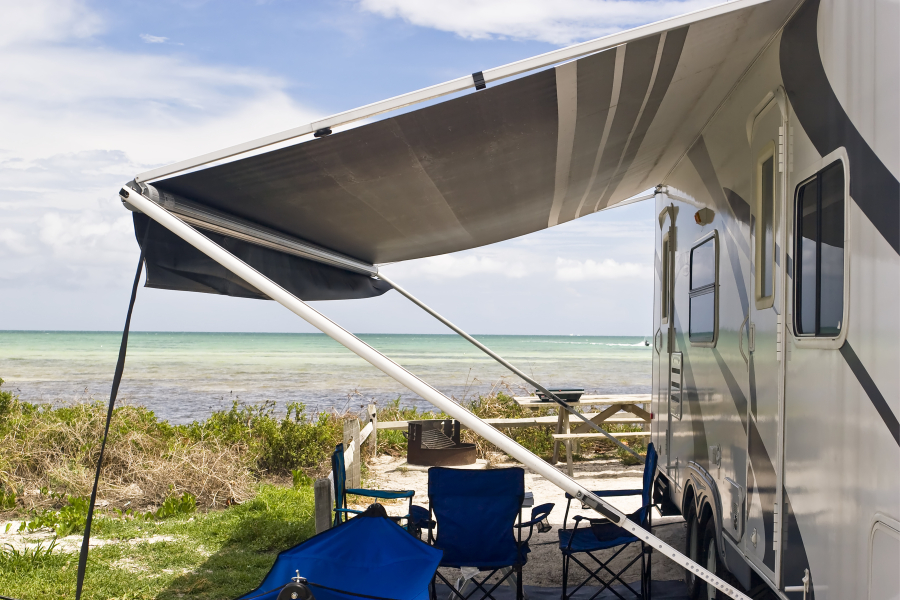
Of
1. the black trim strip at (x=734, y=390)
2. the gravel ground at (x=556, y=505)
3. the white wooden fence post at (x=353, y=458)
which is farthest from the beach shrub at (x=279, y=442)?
the black trim strip at (x=734, y=390)

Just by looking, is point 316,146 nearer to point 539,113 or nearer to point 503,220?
point 539,113

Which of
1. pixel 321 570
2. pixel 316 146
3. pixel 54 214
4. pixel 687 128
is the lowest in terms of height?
pixel 321 570

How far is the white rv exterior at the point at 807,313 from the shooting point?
1633 millimetres

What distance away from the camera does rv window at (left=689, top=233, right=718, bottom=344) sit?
127 inches

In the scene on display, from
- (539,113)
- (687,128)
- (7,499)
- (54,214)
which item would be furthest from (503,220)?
(54,214)

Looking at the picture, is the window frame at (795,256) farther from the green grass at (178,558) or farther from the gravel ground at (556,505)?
the green grass at (178,558)

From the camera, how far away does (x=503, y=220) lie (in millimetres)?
4535

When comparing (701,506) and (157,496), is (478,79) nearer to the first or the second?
(701,506)

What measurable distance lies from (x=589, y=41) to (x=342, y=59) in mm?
5934

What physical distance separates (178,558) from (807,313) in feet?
13.1

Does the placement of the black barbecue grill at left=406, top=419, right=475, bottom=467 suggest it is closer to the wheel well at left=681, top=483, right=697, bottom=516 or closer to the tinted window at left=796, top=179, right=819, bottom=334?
the wheel well at left=681, top=483, right=697, bottom=516

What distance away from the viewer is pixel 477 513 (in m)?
3.42

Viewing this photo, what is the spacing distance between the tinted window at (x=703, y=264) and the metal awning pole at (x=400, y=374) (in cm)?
146

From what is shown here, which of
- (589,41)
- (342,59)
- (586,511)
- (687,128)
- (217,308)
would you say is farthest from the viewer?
(217,308)
